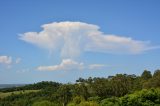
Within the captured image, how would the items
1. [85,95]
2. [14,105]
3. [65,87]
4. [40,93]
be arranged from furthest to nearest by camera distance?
1. [40,93]
2. [14,105]
3. [65,87]
4. [85,95]

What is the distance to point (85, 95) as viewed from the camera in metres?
147

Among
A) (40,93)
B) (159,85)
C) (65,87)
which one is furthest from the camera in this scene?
(40,93)

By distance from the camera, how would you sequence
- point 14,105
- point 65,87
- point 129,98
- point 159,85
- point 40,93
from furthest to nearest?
point 40,93 → point 14,105 → point 65,87 → point 159,85 → point 129,98

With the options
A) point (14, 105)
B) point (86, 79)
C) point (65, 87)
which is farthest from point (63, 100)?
point (14, 105)

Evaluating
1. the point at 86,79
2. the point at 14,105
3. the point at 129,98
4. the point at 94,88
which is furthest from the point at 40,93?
the point at 129,98

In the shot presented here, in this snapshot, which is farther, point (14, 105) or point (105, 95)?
point (14, 105)

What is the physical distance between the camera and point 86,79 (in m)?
164

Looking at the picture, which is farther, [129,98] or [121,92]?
[121,92]

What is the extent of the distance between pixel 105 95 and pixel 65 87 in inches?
695

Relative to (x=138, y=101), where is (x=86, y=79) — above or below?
above

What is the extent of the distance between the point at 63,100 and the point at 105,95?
17982 mm

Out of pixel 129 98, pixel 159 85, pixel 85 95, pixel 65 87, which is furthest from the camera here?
pixel 65 87

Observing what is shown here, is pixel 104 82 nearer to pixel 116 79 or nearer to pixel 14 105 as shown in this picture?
pixel 116 79

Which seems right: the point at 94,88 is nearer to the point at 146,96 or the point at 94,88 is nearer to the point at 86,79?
the point at 86,79
